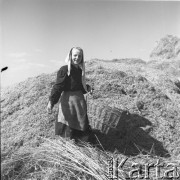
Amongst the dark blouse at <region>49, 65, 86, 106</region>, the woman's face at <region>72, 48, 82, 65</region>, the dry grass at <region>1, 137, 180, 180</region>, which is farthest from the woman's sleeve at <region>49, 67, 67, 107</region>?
the dry grass at <region>1, 137, 180, 180</region>

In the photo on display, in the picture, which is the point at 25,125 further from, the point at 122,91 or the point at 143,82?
the point at 143,82

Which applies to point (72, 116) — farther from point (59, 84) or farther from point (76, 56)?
point (76, 56)

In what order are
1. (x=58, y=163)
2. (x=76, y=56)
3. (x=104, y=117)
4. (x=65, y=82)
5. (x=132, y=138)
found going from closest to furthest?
(x=58, y=163), (x=76, y=56), (x=65, y=82), (x=104, y=117), (x=132, y=138)

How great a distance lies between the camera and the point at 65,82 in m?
3.36

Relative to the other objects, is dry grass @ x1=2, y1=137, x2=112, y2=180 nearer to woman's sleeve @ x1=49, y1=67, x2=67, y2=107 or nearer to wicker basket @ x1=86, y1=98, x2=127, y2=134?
woman's sleeve @ x1=49, y1=67, x2=67, y2=107

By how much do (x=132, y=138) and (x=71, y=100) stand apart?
1.29 metres

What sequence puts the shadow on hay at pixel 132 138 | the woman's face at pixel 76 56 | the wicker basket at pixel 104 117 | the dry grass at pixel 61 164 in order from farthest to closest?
the shadow on hay at pixel 132 138 < the wicker basket at pixel 104 117 < the woman's face at pixel 76 56 < the dry grass at pixel 61 164

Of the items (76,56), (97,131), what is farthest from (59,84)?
(97,131)

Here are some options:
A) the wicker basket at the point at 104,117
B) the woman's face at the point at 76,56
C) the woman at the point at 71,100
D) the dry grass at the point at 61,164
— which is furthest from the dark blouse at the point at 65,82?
the wicker basket at the point at 104,117

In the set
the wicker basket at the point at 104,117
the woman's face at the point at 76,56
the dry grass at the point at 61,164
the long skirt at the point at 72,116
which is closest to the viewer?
the dry grass at the point at 61,164

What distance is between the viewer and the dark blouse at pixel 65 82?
131 inches

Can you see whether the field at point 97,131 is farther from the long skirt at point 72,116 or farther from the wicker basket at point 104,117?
the long skirt at point 72,116

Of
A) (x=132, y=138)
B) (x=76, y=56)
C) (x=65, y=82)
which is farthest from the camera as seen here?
Result: (x=132, y=138)

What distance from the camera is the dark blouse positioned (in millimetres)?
3328
